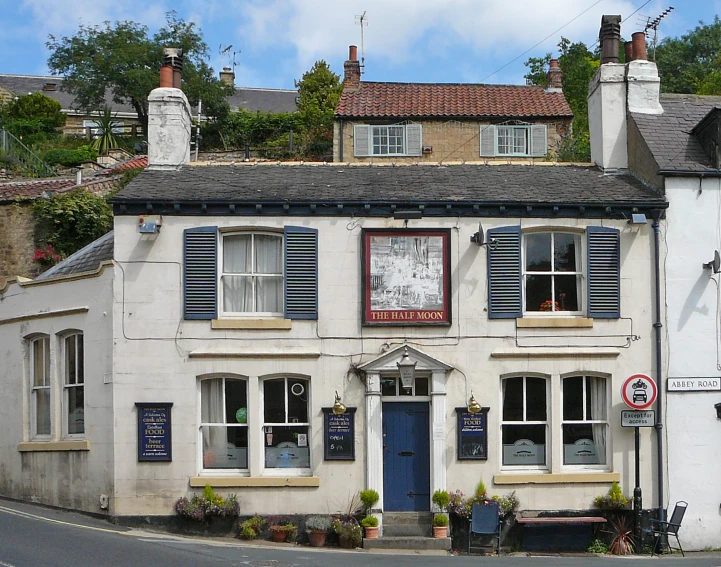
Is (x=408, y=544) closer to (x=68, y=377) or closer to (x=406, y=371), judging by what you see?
(x=406, y=371)

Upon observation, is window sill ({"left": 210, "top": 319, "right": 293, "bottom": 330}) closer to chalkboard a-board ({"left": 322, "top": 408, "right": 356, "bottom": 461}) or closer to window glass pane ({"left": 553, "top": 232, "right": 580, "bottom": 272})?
chalkboard a-board ({"left": 322, "top": 408, "right": 356, "bottom": 461})

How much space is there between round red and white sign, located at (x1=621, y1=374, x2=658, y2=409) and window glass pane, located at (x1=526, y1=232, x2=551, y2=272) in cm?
255

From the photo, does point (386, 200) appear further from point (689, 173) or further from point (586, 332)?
point (689, 173)

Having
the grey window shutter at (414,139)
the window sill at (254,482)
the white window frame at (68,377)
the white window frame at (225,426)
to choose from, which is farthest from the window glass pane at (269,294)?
the grey window shutter at (414,139)

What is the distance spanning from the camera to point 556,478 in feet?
56.1

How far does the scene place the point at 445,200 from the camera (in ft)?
56.8

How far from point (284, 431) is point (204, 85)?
28.6 m

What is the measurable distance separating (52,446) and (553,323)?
972cm

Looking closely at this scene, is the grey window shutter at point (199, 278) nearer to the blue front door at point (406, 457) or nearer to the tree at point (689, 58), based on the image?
the blue front door at point (406, 457)

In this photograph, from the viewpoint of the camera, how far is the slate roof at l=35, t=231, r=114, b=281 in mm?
19406

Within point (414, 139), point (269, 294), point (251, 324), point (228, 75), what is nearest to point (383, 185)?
point (269, 294)

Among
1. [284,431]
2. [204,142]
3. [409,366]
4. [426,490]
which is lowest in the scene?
[426,490]

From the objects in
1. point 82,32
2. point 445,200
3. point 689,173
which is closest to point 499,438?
point 445,200

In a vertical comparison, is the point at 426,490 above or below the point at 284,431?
below
